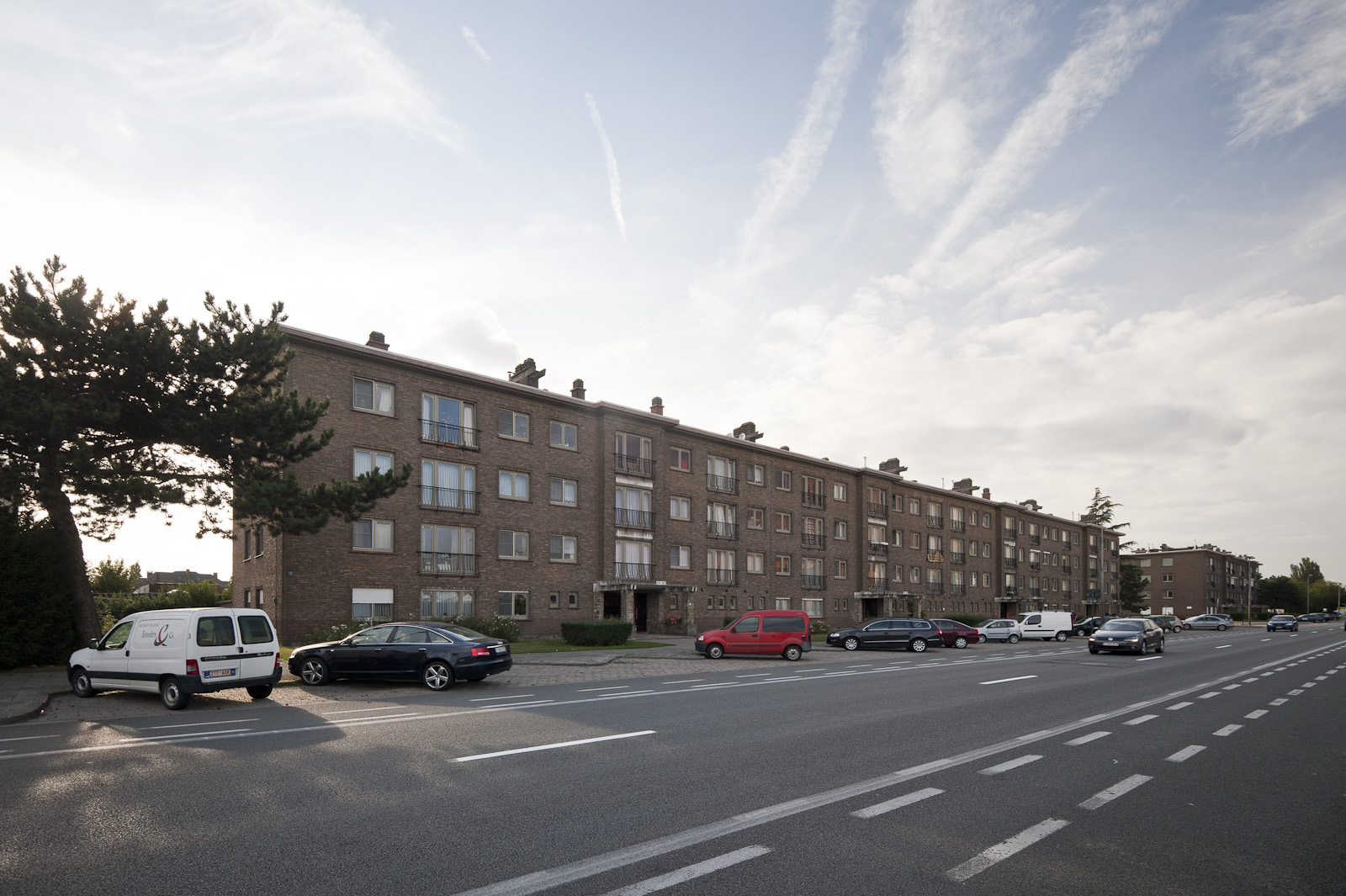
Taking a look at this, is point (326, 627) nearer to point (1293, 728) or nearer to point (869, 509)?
point (1293, 728)

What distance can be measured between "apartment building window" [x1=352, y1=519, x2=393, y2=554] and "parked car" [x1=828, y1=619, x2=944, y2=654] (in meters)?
19.0

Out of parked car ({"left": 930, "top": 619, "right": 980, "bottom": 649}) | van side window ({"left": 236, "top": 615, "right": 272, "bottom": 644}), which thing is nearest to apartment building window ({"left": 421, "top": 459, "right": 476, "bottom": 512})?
van side window ({"left": 236, "top": 615, "right": 272, "bottom": 644})

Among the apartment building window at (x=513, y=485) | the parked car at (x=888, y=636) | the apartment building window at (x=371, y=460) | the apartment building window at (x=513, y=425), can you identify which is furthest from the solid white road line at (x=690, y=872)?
the apartment building window at (x=513, y=425)

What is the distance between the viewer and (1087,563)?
9750cm

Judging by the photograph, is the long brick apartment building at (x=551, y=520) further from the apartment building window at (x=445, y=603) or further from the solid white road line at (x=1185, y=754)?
the solid white road line at (x=1185, y=754)

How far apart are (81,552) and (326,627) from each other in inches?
330

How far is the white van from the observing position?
49.0 ft

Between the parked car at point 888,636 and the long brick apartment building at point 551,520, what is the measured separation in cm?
1070

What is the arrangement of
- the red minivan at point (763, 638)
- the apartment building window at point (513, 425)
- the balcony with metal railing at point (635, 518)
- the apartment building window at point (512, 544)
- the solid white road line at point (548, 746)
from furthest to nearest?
the balcony with metal railing at point (635, 518), the apartment building window at point (513, 425), the apartment building window at point (512, 544), the red minivan at point (763, 638), the solid white road line at point (548, 746)

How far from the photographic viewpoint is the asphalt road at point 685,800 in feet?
17.4

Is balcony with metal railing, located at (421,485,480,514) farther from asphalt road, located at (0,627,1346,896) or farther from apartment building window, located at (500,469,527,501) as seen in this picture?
asphalt road, located at (0,627,1346,896)

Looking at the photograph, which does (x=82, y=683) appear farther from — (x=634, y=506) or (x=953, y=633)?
(x=953, y=633)

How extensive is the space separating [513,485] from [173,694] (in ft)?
74.5

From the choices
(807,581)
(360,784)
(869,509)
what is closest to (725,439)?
(807,581)
